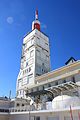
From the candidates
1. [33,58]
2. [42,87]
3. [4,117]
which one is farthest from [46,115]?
[33,58]

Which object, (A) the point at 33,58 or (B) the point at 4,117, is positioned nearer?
(B) the point at 4,117

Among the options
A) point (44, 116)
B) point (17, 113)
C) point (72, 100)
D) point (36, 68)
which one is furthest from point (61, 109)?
point (36, 68)

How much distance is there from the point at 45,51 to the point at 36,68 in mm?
9458

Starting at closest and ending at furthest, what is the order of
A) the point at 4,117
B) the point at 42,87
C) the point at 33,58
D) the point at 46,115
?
the point at 46,115 < the point at 4,117 < the point at 42,87 < the point at 33,58

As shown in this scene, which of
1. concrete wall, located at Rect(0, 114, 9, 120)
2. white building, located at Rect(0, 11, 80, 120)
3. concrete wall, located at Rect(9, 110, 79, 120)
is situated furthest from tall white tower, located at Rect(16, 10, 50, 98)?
concrete wall, located at Rect(9, 110, 79, 120)

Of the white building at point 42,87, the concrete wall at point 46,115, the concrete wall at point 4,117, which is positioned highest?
the white building at point 42,87

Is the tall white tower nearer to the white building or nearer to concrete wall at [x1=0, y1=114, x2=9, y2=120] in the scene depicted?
the white building

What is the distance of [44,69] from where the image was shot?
4825cm

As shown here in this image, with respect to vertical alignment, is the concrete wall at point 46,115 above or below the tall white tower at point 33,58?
below

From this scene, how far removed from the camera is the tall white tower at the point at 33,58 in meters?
44.6

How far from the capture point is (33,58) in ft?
153

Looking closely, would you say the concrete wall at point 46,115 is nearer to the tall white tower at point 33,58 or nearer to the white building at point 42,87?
the white building at point 42,87

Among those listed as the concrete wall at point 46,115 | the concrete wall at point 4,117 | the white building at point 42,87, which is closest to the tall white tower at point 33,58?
the white building at point 42,87

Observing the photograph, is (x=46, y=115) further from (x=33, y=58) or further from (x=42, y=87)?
(x=33, y=58)
